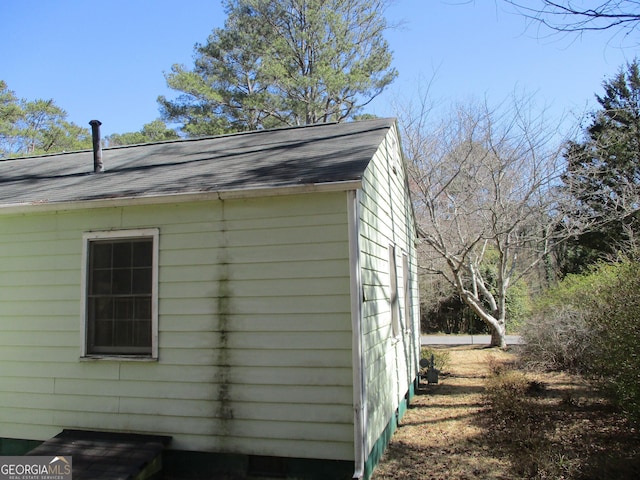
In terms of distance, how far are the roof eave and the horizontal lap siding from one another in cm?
16

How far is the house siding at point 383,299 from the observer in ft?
15.5

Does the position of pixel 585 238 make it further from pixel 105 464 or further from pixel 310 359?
pixel 105 464

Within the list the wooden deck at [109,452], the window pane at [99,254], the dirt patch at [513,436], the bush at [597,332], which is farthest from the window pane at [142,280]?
the bush at [597,332]

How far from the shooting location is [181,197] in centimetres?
468

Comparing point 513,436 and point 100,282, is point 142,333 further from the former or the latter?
point 513,436

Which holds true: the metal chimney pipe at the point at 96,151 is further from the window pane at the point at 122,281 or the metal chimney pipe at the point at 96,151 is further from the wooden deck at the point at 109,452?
the wooden deck at the point at 109,452

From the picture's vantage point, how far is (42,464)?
4129mm

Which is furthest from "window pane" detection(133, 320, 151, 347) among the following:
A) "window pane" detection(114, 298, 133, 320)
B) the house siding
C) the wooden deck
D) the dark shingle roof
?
the house siding

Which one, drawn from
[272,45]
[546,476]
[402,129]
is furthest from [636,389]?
[272,45]

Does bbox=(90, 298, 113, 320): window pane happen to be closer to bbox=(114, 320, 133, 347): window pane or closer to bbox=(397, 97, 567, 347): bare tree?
bbox=(114, 320, 133, 347): window pane

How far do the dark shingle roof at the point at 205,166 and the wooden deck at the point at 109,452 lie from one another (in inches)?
97.2

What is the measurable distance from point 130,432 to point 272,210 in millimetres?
2719

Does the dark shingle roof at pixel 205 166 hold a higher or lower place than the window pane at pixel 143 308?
higher

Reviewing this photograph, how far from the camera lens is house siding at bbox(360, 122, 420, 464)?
15.5ft
